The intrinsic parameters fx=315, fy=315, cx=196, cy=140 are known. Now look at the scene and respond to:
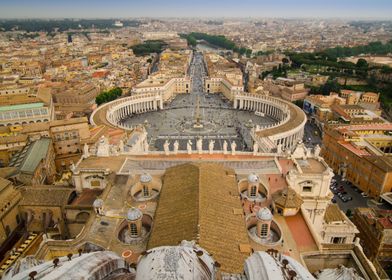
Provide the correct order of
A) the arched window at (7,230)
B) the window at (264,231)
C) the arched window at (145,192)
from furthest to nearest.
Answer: the arched window at (7,230) < the arched window at (145,192) < the window at (264,231)

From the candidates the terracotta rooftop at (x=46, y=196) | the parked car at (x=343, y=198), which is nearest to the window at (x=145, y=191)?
the terracotta rooftop at (x=46, y=196)

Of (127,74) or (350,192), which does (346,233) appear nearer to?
(350,192)

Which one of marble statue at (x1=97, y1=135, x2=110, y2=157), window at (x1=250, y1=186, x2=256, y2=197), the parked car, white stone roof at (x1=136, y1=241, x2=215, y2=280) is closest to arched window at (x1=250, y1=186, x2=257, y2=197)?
window at (x1=250, y1=186, x2=256, y2=197)

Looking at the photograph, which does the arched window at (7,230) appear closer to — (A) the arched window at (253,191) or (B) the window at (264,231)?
(A) the arched window at (253,191)

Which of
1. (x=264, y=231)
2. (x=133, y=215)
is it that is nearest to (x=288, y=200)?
(x=264, y=231)

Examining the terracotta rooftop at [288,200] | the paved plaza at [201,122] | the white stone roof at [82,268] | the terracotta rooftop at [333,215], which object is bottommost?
the paved plaza at [201,122]

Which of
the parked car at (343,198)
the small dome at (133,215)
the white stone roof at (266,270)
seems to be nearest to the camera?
the white stone roof at (266,270)

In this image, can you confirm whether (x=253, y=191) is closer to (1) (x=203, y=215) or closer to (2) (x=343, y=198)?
(1) (x=203, y=215)

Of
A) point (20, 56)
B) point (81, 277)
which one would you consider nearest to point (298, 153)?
point (81, 277)

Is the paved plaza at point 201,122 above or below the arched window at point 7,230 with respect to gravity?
below
